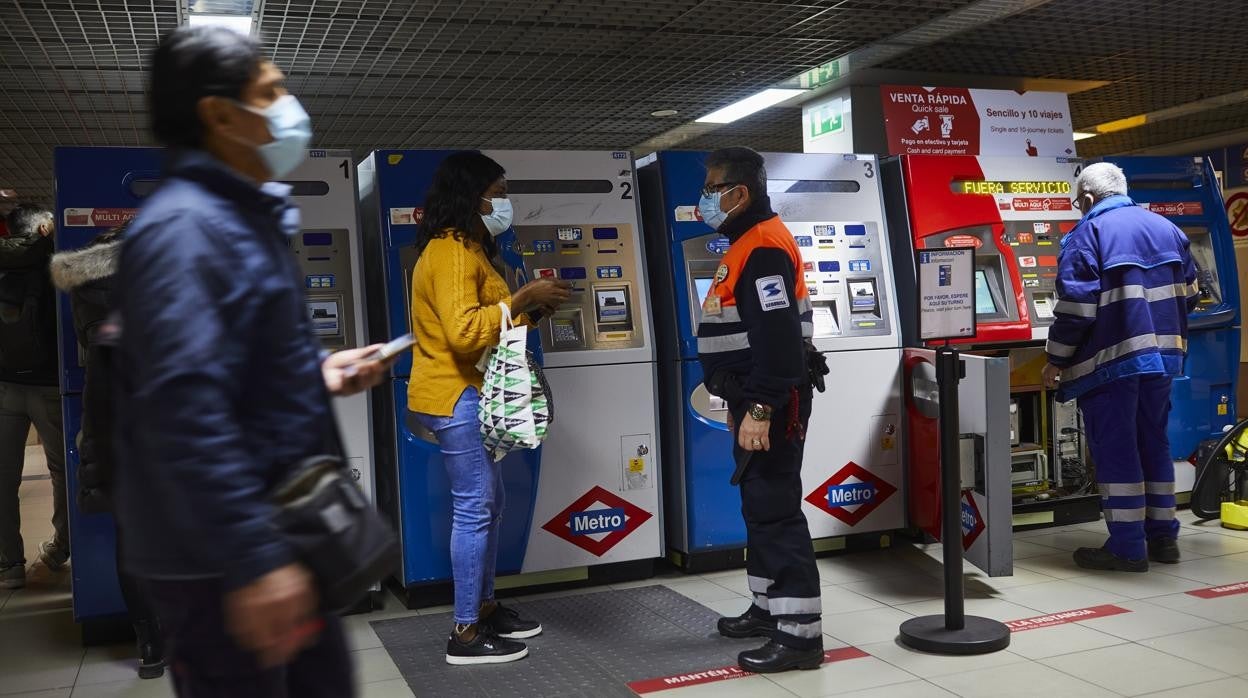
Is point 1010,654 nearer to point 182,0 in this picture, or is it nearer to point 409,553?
point 409,553

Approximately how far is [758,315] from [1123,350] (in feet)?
7.06

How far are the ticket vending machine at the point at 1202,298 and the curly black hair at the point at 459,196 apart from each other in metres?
3.93

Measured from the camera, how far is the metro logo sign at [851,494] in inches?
201

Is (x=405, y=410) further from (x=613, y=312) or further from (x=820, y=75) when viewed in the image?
(x=820, y=75)

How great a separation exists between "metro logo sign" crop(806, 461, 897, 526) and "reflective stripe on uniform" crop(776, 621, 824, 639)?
1.47 metres

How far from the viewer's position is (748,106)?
7988 millimetres

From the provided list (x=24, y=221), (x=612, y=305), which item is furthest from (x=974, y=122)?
(x=24, y=221)

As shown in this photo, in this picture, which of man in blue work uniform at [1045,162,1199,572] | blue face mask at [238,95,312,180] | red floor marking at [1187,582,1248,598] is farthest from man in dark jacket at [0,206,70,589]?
red floor marking at [1187,582,1248,598]

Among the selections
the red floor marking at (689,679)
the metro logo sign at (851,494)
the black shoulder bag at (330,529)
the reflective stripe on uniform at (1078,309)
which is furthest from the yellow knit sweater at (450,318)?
the reflective stripe on uniform at (1078,309)

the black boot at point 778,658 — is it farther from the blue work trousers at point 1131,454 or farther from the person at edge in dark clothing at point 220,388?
the person at edge in dark clothing at point 220,388

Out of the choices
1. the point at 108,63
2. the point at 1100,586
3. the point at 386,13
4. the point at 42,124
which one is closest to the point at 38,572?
the point at 108,63

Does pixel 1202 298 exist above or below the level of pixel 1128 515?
above

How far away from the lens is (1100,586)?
14.9 ft

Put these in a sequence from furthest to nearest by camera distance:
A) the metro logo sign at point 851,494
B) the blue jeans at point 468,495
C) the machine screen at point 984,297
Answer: the machine screen at point 984,297, the metro logo sign at point 851,494, the blue jeans at point 468,495
